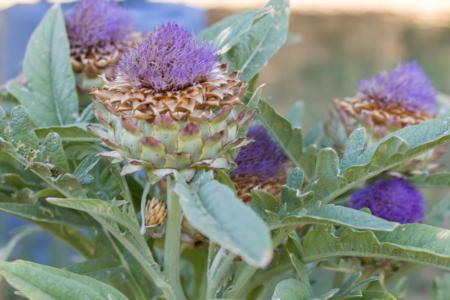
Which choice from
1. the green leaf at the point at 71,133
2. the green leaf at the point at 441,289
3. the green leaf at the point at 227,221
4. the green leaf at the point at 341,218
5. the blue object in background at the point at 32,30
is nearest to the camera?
the green leaf at the point at 227,221

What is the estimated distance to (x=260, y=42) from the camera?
0.83 metres

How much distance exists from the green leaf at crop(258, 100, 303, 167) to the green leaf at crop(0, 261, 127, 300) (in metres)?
0.22

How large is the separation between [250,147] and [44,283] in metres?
0.26

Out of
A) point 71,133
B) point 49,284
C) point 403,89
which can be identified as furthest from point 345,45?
point 49,284

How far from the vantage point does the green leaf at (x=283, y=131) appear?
2.56 feet

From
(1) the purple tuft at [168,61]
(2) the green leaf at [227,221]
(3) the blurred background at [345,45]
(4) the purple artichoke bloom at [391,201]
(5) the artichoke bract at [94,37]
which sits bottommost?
(3) the blurred background at [345,45]

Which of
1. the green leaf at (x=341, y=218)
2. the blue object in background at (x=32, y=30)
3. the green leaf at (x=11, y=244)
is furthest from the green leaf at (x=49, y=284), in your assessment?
the blue object in background at (x=32, y=30)

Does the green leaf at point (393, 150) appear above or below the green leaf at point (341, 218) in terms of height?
above

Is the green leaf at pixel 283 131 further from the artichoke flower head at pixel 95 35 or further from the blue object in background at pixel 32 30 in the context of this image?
the blue object in background at pixel 32 30

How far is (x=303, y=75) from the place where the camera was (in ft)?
11.7

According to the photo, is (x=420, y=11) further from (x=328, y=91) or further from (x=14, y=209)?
(x=14, y=209)

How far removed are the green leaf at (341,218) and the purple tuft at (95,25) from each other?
352mm

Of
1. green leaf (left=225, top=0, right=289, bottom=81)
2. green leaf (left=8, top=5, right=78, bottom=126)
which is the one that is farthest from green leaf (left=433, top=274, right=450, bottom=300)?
green leaf (left=8, top=5, right=78, bottom=126)

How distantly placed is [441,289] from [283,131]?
232 mm
